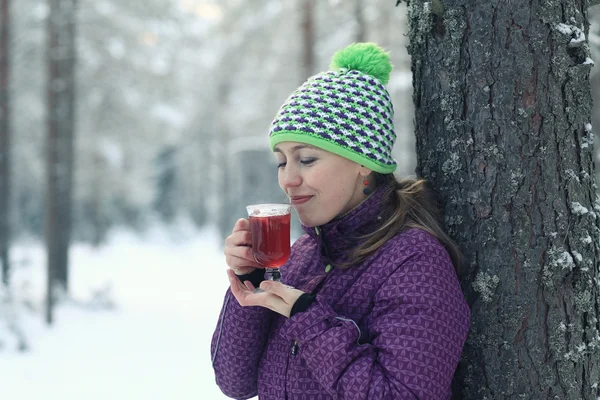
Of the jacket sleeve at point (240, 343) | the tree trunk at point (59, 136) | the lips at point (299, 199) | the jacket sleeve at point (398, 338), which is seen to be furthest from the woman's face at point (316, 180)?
the tree trunk at point (59, 136)

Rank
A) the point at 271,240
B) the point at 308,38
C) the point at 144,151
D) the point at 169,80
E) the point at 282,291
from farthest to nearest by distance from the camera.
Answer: the point at 144,151, the point at 169,80, the point at 308,38, the point at 271,240, the point at 282,291

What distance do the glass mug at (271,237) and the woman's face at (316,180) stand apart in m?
0.08

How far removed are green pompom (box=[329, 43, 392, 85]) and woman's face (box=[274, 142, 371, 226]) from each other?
414 mm

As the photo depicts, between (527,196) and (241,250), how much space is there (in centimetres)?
107

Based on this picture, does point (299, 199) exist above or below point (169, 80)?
below

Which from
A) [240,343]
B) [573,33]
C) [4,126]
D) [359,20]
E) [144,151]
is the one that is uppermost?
[359,20]

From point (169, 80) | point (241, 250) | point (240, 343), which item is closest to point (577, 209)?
point (241, 250)

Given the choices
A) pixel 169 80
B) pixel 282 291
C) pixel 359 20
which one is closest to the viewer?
pixel 282 291

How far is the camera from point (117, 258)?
2012cm

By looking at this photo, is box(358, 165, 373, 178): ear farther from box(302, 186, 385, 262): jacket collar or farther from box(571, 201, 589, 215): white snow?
box(571, 201, 589, 215): white snow

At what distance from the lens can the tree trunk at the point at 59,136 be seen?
996 cm

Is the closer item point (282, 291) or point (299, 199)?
point (282, 291)

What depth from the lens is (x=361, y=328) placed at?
1905mm

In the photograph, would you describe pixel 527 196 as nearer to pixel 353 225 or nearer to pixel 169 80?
pixel 353 225
